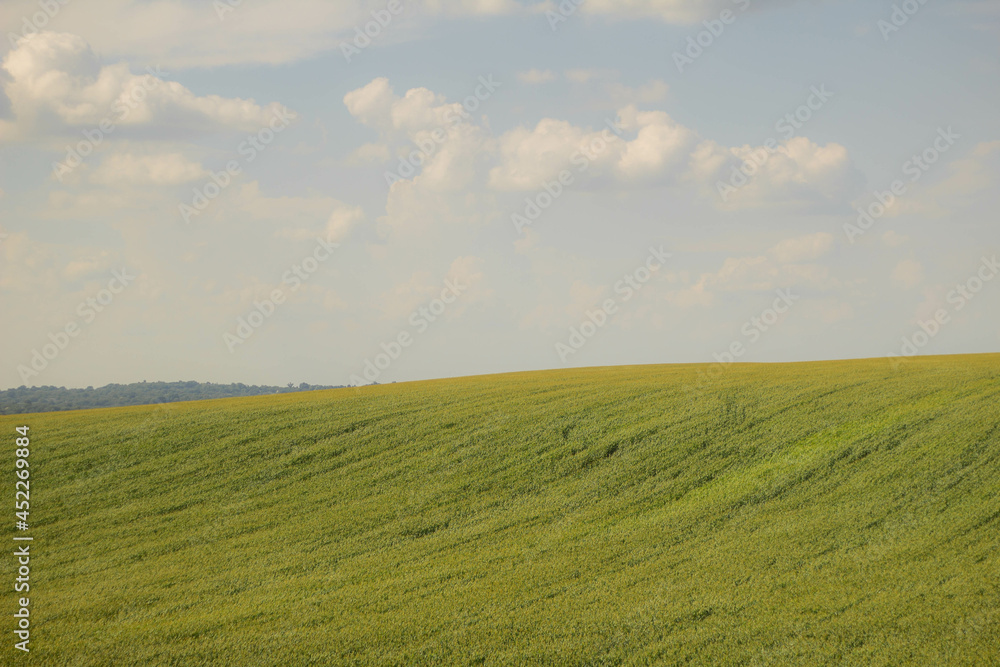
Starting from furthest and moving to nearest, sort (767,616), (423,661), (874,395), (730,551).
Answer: (874,395)
(730,551)
(767,616)
(423,661)

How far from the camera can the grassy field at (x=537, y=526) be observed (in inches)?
455

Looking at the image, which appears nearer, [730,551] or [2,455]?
[730,551]

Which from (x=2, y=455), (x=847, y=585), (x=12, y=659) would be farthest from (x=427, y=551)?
(x=2, y=455)

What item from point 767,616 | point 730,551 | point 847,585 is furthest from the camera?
point 730,551

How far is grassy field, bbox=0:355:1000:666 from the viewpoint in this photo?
11555 mm

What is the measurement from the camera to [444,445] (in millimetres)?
22562

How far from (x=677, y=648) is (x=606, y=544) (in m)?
4.77

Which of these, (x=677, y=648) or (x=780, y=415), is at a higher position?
(x=780, y=415)

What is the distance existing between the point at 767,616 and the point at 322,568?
31.4 ft

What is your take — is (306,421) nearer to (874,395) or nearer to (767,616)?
(767,616)

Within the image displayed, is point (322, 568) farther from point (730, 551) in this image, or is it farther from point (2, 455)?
point (2, 455)

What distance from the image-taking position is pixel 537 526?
17.1 m

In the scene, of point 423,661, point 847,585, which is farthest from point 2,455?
point 847,585

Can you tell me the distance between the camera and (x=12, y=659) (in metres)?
11.4
